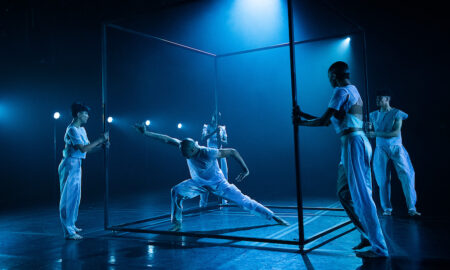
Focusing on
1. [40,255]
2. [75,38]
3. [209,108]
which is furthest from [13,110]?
[40,255]

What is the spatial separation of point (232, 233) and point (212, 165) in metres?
0.95

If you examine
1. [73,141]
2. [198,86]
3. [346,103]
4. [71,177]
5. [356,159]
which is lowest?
[71,177]

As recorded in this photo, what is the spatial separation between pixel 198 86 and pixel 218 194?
7120 millimetres

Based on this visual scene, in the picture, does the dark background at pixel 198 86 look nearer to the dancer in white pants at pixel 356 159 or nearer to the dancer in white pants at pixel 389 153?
the dancer in white pants at pixel 389 153

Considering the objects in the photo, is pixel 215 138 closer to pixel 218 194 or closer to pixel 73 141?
pixel 218 194

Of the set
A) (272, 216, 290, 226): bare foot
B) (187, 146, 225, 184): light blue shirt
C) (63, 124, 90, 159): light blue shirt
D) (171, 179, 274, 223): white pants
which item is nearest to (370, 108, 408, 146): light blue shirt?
(272, 216, 290, 226): bare foot

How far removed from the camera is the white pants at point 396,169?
5.47 m

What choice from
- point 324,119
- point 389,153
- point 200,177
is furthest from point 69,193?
point 389,153

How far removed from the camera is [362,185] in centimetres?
326

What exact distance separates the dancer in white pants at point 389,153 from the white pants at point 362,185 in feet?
7.76

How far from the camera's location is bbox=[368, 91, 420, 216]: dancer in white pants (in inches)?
217

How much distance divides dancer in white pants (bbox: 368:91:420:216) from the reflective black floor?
1.39 ft

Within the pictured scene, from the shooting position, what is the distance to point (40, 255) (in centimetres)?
381

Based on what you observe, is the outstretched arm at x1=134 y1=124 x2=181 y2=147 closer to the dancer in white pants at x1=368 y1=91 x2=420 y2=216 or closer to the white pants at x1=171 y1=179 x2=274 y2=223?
the white pants at x1=171 y1=179 x2=274 y2=223
